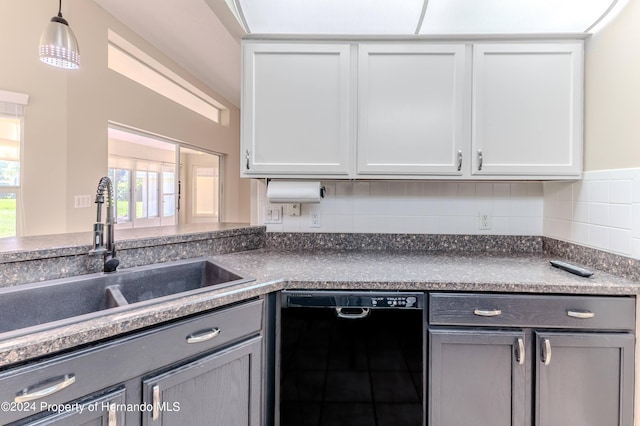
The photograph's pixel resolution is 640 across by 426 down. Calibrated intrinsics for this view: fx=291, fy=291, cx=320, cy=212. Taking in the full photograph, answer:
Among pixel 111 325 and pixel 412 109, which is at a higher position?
pixel 412 109

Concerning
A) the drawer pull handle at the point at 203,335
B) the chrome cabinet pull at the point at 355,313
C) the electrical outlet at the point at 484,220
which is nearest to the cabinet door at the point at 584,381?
the chrome cabinet pull at the point at 355,313

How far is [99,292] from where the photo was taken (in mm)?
1146

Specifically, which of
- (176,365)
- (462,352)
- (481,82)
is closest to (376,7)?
(481,82)

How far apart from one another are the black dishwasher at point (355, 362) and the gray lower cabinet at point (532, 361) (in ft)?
0.31

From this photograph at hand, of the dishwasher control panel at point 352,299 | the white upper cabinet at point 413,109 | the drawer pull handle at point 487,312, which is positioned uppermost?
the white upper cabinet at point 413,109

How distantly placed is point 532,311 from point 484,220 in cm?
79

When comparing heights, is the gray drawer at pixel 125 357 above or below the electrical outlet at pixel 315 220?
below

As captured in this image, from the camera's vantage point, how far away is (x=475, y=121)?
1.53 m

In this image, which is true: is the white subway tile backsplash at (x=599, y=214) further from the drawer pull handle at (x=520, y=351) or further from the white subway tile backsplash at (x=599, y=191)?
the drawer pull handle at (x=520, y=351)

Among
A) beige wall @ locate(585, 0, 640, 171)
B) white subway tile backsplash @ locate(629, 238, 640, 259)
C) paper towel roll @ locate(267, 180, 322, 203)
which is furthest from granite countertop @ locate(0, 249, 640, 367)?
beige wall @ locate(585, 0, 640, 171)

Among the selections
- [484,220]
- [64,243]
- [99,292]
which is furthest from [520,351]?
[64,243]

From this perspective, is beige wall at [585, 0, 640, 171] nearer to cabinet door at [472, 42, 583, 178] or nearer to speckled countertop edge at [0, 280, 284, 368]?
cabinet door at [472, 42, 583, 178]

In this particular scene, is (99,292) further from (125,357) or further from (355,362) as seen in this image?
(355,362)

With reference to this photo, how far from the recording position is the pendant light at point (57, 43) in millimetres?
1915
